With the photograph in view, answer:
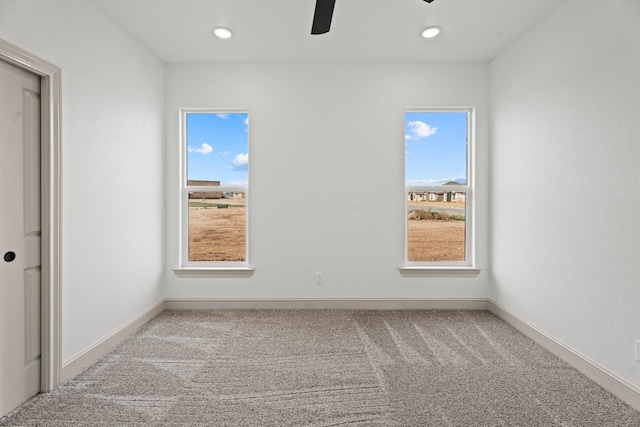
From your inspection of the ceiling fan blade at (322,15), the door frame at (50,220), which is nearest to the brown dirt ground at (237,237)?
the door frame at (50,220)

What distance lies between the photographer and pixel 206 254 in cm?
376

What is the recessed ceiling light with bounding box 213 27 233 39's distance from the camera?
113 inches

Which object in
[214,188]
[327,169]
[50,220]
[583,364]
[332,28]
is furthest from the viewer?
[214,188]

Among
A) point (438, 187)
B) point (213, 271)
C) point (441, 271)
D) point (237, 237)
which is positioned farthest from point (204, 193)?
point (441, 271)

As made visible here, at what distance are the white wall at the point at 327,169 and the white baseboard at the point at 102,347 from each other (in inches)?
20.8

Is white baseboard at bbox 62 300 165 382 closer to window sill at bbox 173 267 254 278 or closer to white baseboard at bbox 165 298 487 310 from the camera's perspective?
window sill at bbox 173 267 254 278

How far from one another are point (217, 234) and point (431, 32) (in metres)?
2.93

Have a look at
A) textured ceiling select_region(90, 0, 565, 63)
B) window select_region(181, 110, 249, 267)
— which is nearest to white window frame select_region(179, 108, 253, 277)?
window select_region(181, 110, 249, 267)

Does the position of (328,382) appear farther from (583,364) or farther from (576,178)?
(576,178)

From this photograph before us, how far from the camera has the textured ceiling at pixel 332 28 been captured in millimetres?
2545

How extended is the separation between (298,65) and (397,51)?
3.38 feet

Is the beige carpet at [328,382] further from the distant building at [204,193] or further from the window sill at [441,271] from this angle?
the distant building at [204,193]

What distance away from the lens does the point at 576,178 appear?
7.72 feet

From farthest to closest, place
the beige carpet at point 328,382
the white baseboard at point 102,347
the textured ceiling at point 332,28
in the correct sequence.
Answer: the textured ceiling at point 332,28 < the white baseboard at point 102,347 < the beige carpet at point 328,382
